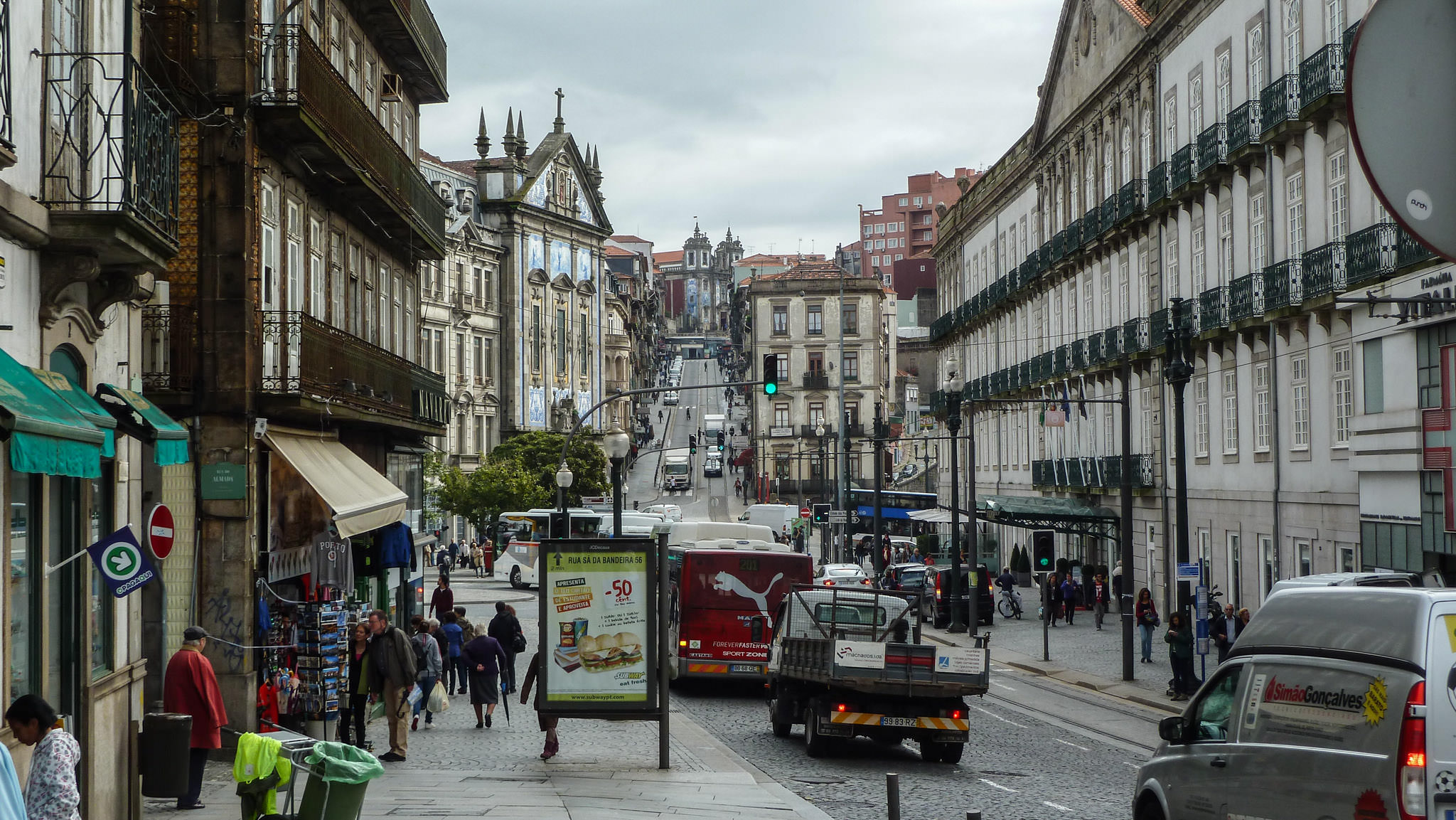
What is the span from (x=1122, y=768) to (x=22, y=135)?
1414 cm

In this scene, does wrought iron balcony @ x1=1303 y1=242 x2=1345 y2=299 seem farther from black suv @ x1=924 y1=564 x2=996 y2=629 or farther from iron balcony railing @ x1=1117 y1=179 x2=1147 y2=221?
black suv @ x1=924 y1=564 x2=996 y2=629

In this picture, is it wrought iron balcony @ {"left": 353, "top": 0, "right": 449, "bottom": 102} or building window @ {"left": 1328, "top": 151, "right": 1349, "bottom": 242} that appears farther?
building window @ {"left": 1328, "top": 151, "right": 1349, "bottom": 242}

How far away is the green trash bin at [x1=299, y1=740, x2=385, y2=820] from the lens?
10109mm

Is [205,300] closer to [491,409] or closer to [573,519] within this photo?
[573,519]

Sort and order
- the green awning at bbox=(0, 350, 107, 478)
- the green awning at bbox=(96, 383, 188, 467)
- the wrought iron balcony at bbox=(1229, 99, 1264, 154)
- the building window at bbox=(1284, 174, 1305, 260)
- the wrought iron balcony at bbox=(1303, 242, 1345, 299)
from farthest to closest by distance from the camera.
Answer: the wrought iron balcony at bbox=(1229, 99, 1264, 154), the building window at bbox=(1284, 174, 1305, 260), the wrought iron balcony at bbox=(1303, 242, 1345, 299), the green awning at bbox=(96, 383, 188, 467), the green awning at bbox=(0, 350, 107, 478)

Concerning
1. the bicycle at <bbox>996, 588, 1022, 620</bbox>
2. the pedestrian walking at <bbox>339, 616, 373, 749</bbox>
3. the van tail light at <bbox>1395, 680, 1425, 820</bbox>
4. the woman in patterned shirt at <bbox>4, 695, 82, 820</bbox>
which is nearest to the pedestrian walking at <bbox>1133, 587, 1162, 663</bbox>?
the bicycle at <bbox>996, 588, 1022, 620</bbox>

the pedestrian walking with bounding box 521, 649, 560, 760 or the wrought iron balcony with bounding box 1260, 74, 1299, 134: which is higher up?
the wrought iron balcony with bounding box 1260, 74, 1299, 134

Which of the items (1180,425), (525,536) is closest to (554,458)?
(525,536)

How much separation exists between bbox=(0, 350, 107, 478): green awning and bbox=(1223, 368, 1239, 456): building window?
31.3 metres

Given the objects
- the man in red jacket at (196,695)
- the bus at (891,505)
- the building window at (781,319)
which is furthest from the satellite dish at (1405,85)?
the building window at (781,319)

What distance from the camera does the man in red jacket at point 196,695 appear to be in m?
14.2

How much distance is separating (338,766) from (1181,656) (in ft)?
61.8

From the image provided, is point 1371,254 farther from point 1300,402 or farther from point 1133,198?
point 1133,198

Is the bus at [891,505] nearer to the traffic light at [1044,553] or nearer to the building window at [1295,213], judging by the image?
the traffic light at [1044,553]
